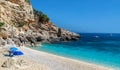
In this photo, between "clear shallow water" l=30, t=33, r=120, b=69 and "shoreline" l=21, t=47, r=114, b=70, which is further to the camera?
"clear shallow water" l=30, t=33, r=120, b=69

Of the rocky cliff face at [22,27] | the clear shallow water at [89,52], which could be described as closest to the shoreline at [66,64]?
the clear shallow water at [89,52]

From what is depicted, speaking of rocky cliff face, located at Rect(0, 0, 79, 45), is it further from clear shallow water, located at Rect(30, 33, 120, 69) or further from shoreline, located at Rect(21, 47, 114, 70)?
shoreline, located at Rect(21, 47, 114, 70)

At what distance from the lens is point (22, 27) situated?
72062 millimetres

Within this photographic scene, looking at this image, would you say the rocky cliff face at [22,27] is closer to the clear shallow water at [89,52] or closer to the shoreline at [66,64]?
the clear shallow water at [89,52]

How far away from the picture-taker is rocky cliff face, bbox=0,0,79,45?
52.6 metres

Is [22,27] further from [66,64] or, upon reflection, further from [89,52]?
[66,64]

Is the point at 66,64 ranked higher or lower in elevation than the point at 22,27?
lower

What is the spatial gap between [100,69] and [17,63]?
35.2 ft

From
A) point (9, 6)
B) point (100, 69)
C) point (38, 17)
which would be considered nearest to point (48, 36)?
point (38, 17)

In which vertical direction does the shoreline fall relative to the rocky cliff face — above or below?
below

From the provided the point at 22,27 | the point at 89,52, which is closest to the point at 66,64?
the point at 89,52

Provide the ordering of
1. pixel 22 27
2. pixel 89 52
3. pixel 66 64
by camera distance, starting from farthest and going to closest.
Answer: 1. pixel 22 27
2. pixel 89 52
3. pixel 66 64

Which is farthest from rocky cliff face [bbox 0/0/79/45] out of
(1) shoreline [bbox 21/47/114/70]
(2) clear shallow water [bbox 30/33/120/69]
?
(1) shoreline [bbox 21/47/114/70]

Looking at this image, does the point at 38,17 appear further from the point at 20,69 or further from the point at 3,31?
the point at 20,69
